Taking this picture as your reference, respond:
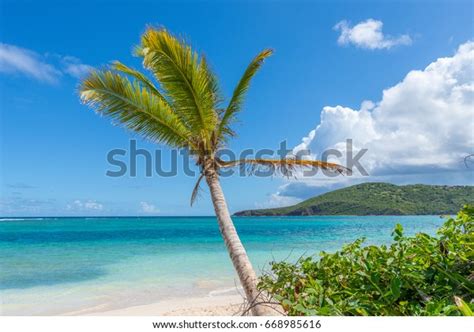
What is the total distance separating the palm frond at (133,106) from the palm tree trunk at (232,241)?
0.87 metres

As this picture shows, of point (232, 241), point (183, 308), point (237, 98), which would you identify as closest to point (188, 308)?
point (183, 308)

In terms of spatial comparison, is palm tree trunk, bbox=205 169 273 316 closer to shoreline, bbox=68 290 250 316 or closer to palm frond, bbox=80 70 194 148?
palm frond, bbox=80 70 194 148

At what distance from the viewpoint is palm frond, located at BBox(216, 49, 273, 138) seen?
567 centimetres

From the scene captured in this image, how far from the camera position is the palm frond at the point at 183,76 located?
472 centimetres

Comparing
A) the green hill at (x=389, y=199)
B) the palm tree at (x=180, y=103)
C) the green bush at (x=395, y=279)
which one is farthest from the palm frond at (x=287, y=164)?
the green hill at (x=389, y=199)

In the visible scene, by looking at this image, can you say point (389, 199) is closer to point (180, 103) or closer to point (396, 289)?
point (180, 103)

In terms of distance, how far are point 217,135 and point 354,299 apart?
4385 mm

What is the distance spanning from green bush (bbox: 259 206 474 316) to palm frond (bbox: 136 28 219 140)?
3.70 m

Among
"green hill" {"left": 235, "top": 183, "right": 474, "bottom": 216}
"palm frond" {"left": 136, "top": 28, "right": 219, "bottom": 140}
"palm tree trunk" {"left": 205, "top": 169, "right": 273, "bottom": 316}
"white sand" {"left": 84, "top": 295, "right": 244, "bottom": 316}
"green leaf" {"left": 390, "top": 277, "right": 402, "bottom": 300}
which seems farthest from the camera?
"green hill" {"left": 235, "top": 183, "right": 474, "bottom": 216}

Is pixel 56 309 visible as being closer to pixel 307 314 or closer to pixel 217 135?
pixel 217 135

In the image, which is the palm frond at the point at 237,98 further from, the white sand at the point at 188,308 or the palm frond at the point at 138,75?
the white sand at the point at 188,308

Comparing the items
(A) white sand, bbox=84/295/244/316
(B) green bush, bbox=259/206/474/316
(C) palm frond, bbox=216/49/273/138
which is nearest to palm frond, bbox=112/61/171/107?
(C) palm frond, bbox=216/49/273/138

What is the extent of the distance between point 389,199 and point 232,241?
50736 mm

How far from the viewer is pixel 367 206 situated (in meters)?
52.8
